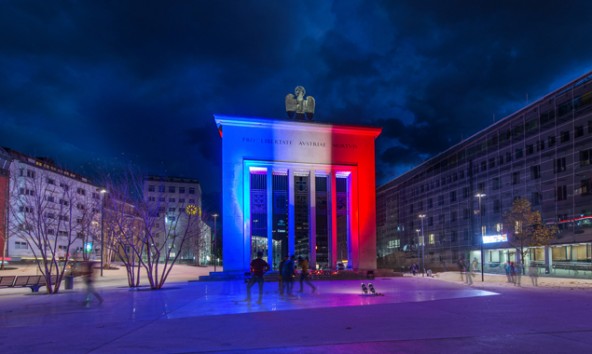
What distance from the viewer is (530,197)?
5431cm

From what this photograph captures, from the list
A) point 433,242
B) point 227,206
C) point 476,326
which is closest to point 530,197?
point 433,242

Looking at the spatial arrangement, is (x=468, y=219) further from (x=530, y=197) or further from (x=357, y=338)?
(x=357, y=338)

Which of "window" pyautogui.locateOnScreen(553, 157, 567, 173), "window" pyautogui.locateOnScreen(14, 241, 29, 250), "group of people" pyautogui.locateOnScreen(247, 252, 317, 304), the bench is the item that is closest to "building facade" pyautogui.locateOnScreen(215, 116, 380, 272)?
the bench

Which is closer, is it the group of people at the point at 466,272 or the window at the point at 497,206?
the group of people at the point at 466,272

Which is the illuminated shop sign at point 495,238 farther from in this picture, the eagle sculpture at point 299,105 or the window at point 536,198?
the eagle sculpture at point 299,105

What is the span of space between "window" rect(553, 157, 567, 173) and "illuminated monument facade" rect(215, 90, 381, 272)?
21.8 m

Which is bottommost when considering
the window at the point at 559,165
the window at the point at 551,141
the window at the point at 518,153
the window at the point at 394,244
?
the window at the point at 394,244

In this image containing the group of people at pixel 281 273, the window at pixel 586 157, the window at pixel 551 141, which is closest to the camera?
the group of people at pixel 281 273

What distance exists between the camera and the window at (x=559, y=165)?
4934 cm

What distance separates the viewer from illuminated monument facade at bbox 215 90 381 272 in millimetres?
39500

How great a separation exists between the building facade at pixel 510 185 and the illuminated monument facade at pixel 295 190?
10.9 m

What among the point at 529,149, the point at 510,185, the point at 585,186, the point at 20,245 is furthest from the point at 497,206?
the point at 20,245

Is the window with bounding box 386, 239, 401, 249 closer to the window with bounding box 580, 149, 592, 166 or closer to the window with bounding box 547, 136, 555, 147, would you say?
the window with bounding box 547, 136, 555, 147

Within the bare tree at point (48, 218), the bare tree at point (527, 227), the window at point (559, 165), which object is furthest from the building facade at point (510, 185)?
the bare tree at point (48, 218)
